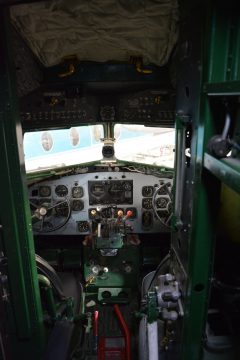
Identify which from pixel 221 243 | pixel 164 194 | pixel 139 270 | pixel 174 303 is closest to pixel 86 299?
pixel 139 270

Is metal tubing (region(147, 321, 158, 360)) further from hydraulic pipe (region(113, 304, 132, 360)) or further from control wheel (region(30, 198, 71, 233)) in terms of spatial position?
control wheel (region(30, 198, 71, 233))

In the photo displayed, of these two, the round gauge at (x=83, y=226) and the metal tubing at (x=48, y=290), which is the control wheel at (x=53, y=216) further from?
the metal tubing at (x=48, y=290)

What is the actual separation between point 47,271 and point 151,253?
2.31 m

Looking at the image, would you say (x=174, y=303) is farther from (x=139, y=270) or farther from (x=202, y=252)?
(x=139, y=270)

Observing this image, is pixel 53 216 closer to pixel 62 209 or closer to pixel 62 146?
pixel 62 209

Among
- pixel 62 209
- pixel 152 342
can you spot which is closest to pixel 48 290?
pixel 152 342

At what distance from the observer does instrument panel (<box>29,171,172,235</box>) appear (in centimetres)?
511

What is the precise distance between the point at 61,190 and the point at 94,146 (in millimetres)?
943

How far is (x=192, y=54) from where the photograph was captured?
1.96m

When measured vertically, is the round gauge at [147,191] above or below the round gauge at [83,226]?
above

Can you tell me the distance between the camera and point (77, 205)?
206 inches

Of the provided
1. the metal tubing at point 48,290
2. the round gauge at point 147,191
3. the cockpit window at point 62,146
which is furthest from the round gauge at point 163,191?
the metal tubing at point 48,290

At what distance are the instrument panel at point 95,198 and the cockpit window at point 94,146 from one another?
339 mm

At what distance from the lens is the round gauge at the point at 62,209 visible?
17.0ft
